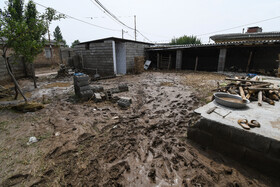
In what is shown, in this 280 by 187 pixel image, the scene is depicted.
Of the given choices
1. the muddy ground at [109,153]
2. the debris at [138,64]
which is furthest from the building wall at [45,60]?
the muddy ground at [109,153]

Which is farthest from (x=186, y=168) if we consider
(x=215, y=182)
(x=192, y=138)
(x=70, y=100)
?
(x=70, y=100)

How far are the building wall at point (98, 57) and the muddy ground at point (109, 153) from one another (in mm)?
7799

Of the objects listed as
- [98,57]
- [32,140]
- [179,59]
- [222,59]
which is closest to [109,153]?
[32,140]

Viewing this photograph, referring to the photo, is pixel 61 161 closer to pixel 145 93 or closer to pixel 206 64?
pixel 145 93

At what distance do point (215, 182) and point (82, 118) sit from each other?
377cm

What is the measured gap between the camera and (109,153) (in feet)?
9.01

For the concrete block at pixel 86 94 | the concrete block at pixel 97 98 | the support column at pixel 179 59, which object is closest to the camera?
the concrete block at pixel 97 98

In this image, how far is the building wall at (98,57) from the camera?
1142cm

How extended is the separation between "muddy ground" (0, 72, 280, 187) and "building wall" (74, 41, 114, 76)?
7.80 meters

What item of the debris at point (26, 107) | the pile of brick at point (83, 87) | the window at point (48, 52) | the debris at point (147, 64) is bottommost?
the debris at point (26, 107)

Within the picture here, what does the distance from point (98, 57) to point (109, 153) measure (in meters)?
11.0

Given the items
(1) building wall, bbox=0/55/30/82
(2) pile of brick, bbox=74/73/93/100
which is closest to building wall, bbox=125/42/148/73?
(2) pile of brick, bbox=74/73/93/100

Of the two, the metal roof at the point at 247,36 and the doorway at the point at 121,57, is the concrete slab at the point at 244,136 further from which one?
the metal roof at the point at 247,36

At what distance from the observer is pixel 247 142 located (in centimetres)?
232
